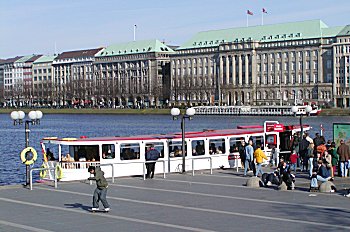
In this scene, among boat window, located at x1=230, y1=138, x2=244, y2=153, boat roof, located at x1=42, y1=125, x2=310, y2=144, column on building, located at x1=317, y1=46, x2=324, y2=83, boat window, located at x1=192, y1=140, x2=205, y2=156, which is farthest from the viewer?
column on building, located at x1=317, y1=46, x2=324, y2=83

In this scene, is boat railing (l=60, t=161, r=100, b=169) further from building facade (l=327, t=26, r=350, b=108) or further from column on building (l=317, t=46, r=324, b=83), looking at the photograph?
column on building (l=317, t=46, r=324, b=83)

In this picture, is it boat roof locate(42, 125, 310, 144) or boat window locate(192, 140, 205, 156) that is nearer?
boat roof locate(42, 125, 310, 144)

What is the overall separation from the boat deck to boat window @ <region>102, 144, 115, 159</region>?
8.62ft

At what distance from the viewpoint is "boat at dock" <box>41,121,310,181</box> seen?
107ft

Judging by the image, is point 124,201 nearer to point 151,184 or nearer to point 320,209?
point 151,184

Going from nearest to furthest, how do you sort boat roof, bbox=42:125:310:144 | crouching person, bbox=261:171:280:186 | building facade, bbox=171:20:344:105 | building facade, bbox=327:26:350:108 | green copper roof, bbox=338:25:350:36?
crouching person, bbox=261:171:280:186 < boat roof, bbox=42:125:310:144 < building facade, bbox=327:26:350:108 < green copper roof, bbox=338:25:350:36 < building facade, bbox=171:20:344:105

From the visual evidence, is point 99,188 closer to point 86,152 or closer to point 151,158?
point 151,158

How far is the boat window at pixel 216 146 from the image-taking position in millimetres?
37391

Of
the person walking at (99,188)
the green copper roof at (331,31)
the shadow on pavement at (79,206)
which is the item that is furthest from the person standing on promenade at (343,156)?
the green copper roof at (331,31)

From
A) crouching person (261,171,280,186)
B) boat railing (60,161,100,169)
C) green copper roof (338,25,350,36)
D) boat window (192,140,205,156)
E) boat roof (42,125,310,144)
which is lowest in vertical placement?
crouching person (261,171,280,186)

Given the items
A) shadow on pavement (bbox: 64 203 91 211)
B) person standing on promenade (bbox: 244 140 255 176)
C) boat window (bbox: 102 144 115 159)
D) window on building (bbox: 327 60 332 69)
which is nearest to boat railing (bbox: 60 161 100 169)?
boat window (bbox: 102 144 115 159)

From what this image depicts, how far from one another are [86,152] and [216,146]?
7581 millimetres

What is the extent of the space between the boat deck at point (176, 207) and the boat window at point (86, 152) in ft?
8.51

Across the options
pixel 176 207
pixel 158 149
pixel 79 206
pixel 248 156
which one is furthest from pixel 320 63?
pixel 79 206
